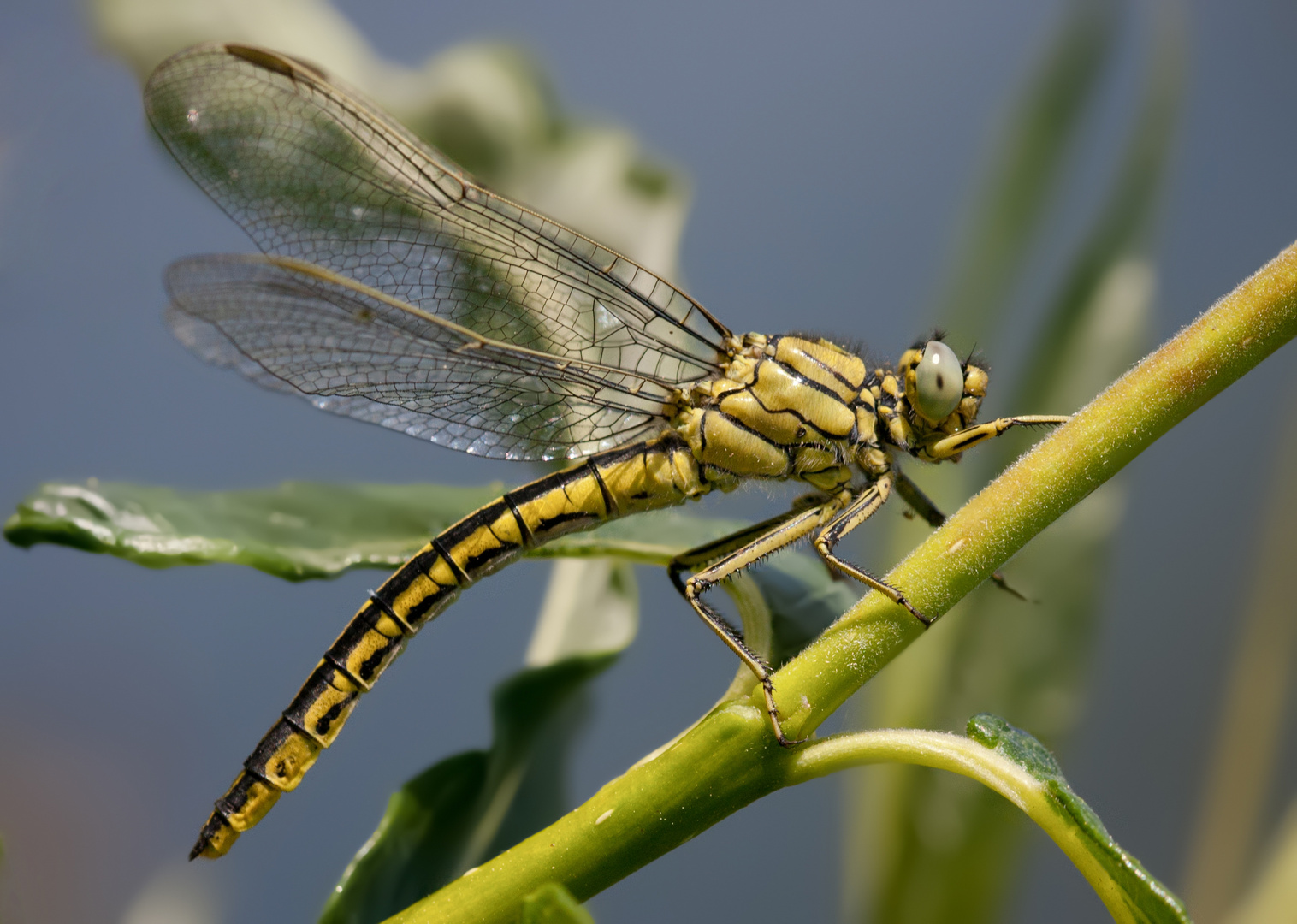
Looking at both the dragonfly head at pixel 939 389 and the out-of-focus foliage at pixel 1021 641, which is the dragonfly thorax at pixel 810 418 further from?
the out-of-focus foliage at pixel 1021 641

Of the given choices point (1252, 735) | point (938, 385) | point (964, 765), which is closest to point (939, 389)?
point (938, 385)

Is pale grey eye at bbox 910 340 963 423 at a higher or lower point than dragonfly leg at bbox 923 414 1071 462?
higher

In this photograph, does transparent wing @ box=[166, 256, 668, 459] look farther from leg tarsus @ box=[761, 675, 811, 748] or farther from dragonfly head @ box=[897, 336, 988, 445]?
leg tarsus @ box=[761, 675, 811, 748]

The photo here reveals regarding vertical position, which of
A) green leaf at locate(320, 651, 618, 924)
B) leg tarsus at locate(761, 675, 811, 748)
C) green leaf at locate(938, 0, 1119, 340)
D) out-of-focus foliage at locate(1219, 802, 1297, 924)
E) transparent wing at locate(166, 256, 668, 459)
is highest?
green leaf at locate(938, 0, 1119, 340)

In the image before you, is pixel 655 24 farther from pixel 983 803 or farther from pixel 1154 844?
pixel 1154 844

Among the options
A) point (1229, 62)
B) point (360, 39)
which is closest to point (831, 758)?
point (360, 39)

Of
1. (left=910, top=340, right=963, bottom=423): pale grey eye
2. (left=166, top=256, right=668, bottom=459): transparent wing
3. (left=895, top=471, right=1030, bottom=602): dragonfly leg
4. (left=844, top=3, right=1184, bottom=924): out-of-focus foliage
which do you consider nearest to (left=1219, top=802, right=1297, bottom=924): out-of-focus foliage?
(left=844, top=3, right=1184, bottom=924): out-of-focus foliage
